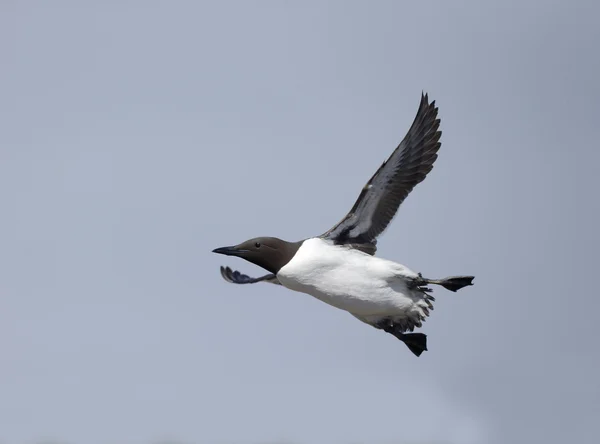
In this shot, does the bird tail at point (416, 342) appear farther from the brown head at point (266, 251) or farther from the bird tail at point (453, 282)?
the brown head at point (266, 251)

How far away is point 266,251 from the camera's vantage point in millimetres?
16062

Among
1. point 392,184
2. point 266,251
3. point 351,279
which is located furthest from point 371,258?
point 266,251

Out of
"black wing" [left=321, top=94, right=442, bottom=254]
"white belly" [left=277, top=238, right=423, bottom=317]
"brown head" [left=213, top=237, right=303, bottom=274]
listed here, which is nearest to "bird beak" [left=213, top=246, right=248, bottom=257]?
"brown head" [left=213, top=237, right=303, bottom=274]

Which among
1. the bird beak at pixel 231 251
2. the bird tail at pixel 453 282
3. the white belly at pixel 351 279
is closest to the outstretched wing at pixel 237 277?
the bird beak at pixel 231 251

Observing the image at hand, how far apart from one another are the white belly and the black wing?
29 cm

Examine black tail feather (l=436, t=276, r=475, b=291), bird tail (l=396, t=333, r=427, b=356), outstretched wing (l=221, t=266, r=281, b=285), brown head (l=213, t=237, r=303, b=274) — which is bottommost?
bird tail (l=396, t=333, r=427, b=356)

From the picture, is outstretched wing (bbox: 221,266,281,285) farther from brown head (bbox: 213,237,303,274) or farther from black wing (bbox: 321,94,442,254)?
black wing (bbox: 321,94,442,254)

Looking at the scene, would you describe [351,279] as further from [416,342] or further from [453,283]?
[416,342]

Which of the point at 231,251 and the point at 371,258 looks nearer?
the point at 371,258

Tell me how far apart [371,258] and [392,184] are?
3.16ft

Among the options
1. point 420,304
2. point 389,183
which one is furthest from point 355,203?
point 420,304

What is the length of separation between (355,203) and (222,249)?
181 cm

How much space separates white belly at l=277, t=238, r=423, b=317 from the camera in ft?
50.8

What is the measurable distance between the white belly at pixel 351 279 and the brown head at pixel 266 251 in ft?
0.59
